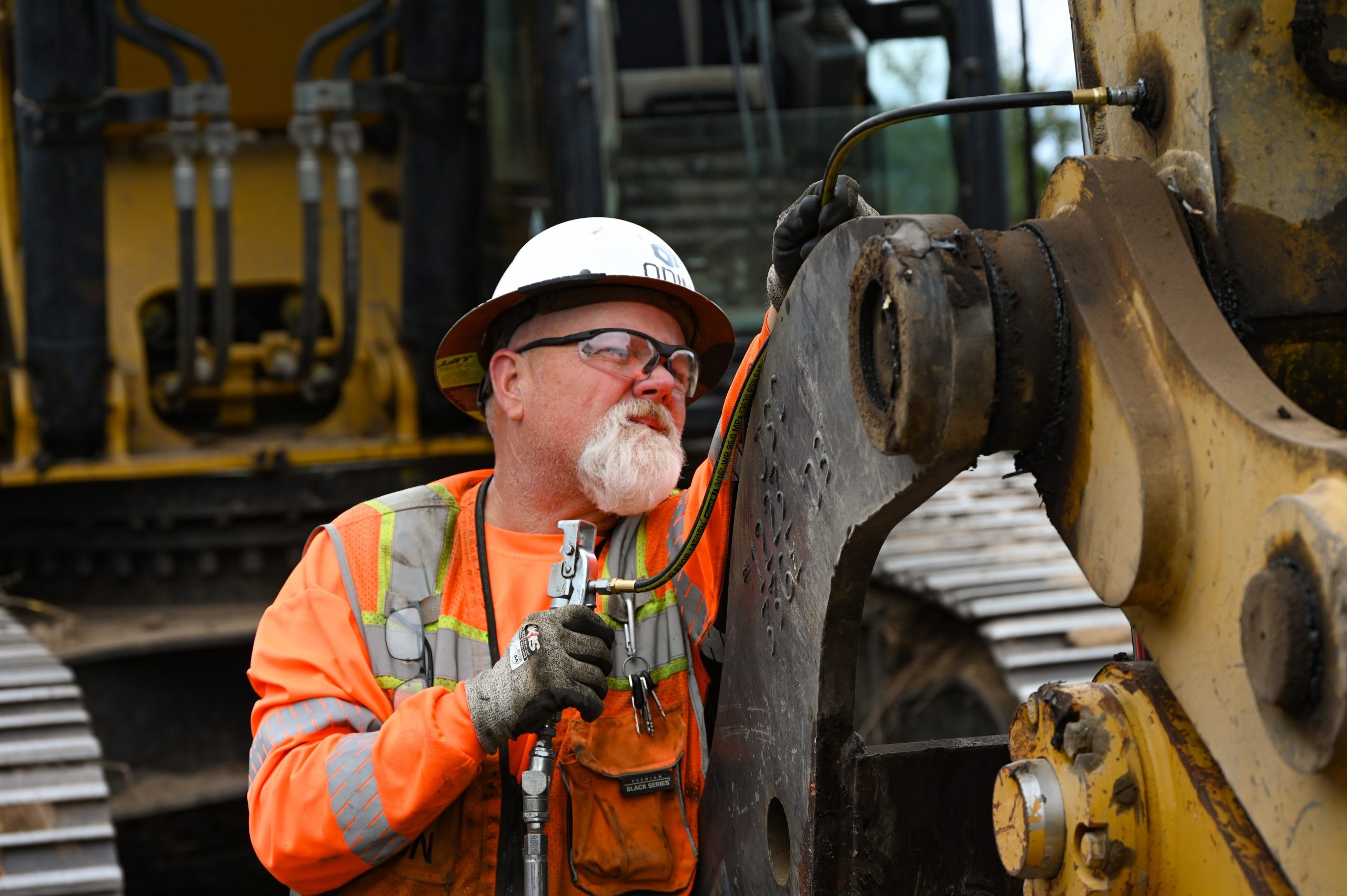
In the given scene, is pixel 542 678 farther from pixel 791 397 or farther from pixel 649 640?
pixel 791 397

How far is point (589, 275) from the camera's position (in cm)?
230

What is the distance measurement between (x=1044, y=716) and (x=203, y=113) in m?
3.54

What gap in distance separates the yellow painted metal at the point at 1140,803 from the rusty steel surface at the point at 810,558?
9.5 inches

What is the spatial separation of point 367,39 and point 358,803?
2.80 m

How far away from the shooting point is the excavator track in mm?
2988

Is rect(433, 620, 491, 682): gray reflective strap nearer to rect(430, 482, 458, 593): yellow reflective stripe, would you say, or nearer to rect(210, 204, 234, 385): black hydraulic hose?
rect(430, 482, 458, 593): yellow reflective stripe

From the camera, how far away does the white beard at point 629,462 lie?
7.45 ft

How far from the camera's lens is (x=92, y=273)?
4270 mm

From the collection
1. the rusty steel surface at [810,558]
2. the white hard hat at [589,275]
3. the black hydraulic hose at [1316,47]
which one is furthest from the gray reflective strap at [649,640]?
the black hydraulic hose at [1316,47]

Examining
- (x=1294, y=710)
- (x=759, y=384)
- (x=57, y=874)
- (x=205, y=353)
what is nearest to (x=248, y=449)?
(x=205, y=353)

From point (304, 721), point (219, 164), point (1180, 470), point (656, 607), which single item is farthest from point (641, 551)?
point (219, 164)

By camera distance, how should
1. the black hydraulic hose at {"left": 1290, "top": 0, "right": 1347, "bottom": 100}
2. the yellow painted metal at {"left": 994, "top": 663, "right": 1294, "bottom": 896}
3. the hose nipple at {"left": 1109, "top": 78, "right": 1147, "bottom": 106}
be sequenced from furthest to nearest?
the hose nipple at {"left": 1109, "top": 78, "right": 1147, "bottom": 106} < the black hydraulic hose at {"left": 1290, "top": 0, "right": 1347, "bottom": 100} < the yellow painted metal at {"left": 994, "top": 663, "right": 1294, "bottom": 896}

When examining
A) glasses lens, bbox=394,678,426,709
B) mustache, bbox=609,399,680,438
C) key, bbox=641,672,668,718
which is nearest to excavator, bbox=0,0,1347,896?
key, bbox=641,672,668,718

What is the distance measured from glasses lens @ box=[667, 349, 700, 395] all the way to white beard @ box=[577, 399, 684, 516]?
75mm
